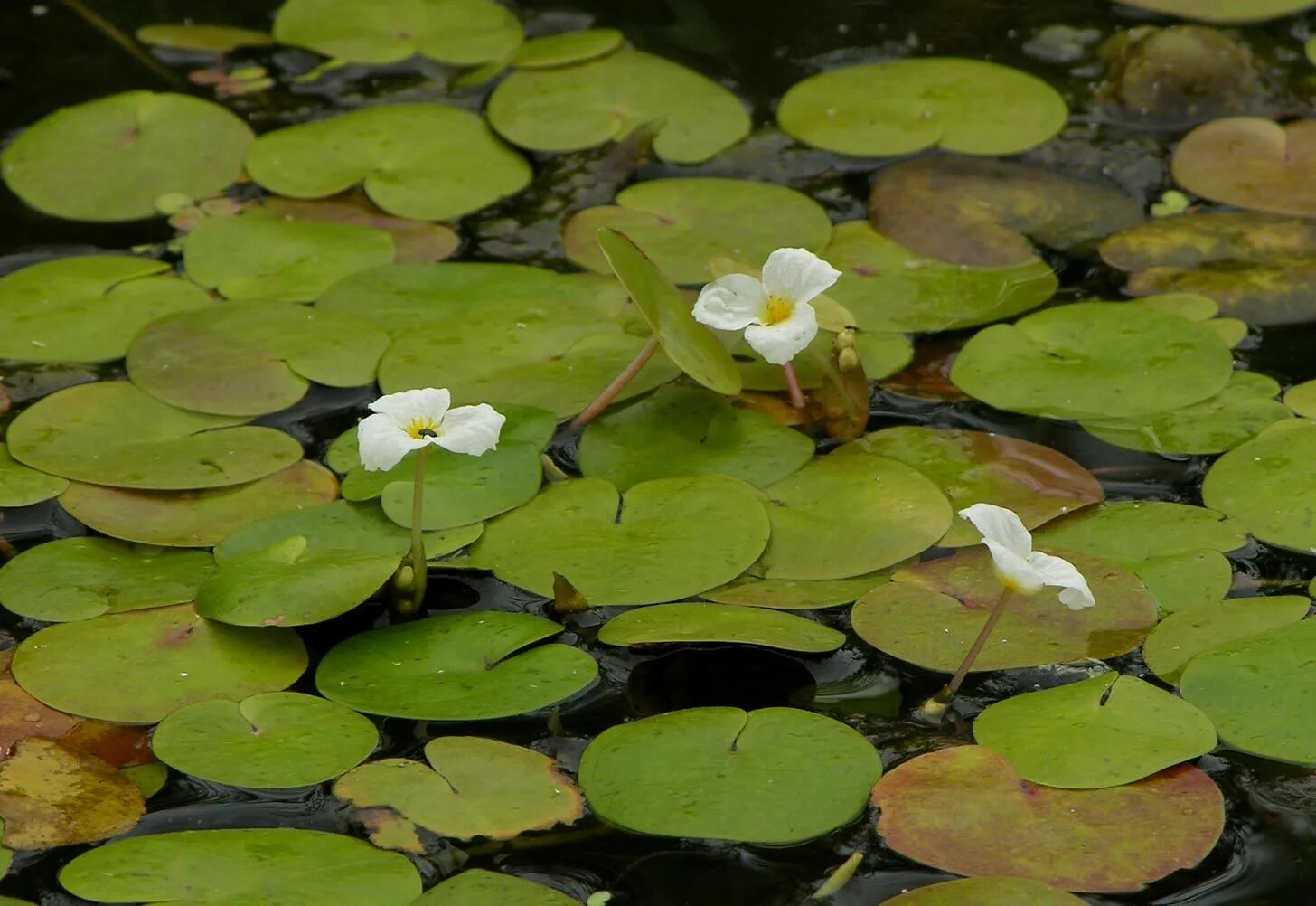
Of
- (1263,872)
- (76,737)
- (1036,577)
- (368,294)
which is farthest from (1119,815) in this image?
(368,294)

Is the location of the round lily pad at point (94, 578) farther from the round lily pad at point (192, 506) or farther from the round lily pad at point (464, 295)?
the round lily pad at point (464, 295)

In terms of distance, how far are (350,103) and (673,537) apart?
1.71m

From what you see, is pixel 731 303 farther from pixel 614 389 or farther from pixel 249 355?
pixel 249 355

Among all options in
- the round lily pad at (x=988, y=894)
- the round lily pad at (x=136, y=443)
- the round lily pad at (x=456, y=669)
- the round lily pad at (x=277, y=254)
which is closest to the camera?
the round lily pad at (x=988, y=894)

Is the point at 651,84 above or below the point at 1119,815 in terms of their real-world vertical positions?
above

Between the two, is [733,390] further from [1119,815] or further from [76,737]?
[76,737]

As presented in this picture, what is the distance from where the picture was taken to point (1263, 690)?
1.97 m

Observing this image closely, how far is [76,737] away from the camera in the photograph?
2.00 m

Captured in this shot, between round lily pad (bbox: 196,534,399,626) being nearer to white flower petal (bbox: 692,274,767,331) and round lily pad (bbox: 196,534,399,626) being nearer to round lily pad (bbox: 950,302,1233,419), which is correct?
white flower petal (bbox: 692,274,767,331)

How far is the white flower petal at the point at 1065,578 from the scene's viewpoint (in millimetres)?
1856

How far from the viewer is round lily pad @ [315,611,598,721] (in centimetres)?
198

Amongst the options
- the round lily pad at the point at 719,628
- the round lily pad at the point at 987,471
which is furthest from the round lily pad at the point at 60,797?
the round lily pad at the point at 987,471

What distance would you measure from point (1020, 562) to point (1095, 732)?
0.84ft

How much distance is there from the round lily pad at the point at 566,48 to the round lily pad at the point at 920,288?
2.91 feet
